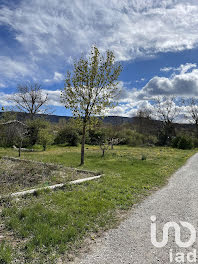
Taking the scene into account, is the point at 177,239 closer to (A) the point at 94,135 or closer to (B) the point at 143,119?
(A) the point at 94,135

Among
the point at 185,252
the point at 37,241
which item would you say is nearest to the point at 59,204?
the point at 37,241

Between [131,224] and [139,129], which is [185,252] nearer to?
[131,224]

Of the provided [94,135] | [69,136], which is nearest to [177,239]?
[69,136]

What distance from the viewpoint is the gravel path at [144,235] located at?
312cm

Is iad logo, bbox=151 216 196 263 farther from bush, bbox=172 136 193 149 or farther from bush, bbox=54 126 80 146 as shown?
bush, bbox=172 136 193 149

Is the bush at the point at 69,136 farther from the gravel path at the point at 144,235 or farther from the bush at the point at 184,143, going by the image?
the gravel path at the point at 144,235

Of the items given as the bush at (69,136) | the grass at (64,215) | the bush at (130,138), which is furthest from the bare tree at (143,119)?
the grass at (64,215)

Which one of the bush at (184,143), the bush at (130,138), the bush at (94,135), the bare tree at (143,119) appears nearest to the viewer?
the bush at (94,135)

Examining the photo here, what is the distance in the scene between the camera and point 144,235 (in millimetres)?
3861

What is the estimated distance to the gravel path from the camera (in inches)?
123

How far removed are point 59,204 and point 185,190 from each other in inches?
197

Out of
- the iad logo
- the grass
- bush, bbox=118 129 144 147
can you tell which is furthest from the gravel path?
bush, bbox=118 129 144 147

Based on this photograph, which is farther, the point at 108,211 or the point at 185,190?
the point at 185,190

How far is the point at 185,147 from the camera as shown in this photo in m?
30.5
